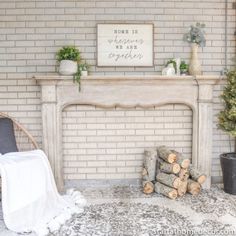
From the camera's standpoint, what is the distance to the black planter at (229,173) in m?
3.43

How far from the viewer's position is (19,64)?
3670mm

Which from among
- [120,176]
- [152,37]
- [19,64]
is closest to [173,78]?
[152,37]

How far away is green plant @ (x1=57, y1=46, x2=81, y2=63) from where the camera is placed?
3439 millimetres

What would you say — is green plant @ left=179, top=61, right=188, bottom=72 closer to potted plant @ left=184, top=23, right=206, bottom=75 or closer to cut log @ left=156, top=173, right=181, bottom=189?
potted plant @ left=184, top=23, right=206, bottom=75

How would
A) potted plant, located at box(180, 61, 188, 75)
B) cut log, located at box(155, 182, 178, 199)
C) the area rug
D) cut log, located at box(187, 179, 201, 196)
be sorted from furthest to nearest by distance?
potted plant, located at box(180, 61, 188, 75)
cut log, located at box(187, 179, 201, 196)
cut log, located at box(155, 182, 178, 199)
the area rug

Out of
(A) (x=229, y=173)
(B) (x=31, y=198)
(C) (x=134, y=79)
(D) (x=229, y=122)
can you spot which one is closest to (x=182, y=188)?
(A) (x=229, y=173)

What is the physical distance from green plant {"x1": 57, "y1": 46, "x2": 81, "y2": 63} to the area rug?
4.87 ft

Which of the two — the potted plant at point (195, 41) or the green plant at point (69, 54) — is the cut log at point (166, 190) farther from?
the green plant at point (69, 54)

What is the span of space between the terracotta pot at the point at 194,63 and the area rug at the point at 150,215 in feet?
4.40

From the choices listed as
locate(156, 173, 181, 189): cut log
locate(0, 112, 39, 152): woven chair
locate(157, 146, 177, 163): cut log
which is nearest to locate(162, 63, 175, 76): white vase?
locate(157, 146, 177, 163): cut log

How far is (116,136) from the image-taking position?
12.4 ft

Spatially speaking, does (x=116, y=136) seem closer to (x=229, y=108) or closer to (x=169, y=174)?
(x=169, y=174)

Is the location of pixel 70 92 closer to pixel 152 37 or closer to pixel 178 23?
pixel 152 37

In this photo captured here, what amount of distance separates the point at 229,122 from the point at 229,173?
0.55 metres
